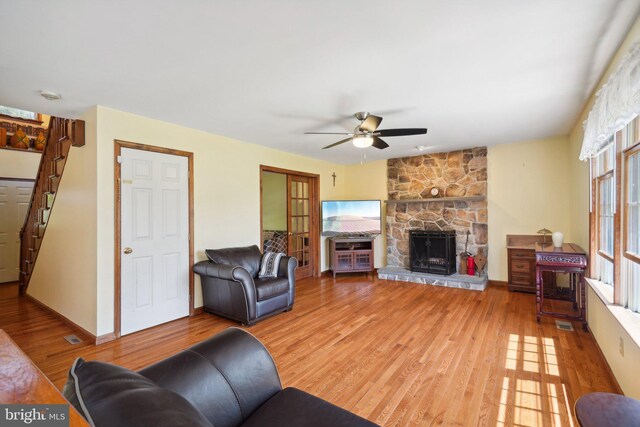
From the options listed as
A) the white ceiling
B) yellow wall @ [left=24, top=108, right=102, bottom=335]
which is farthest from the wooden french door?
yellow wall @ [left=24, top=108, right=102, bottom=335]

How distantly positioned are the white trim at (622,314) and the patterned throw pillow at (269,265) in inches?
126

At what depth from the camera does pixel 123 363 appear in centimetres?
251

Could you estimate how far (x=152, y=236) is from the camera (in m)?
3.34

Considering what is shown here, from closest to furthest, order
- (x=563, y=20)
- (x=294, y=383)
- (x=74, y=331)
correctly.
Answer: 1. (x=563, y=20)
2. (x=294, y=383)
3. (x=74, y=331)

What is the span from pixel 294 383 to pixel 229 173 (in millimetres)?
2922

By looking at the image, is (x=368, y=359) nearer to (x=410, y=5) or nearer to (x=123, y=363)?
(x=123, y=363)

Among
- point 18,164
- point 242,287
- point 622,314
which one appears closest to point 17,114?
point 18,164

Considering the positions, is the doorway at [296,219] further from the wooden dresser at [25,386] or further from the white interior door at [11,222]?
the wooden dresser at [25,386]

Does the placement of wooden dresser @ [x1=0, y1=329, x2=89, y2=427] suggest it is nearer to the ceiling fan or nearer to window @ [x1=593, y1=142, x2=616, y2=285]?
the ceiling fan

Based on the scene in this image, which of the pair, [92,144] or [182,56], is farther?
[92,144]

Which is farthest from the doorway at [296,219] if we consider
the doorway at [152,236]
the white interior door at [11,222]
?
the white interior door at [11,222]

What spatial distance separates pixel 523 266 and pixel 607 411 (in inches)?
157

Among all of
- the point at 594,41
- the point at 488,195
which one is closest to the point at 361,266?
the point at 488,195

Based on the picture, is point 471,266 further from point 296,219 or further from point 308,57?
point 308,57
